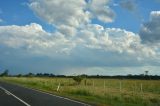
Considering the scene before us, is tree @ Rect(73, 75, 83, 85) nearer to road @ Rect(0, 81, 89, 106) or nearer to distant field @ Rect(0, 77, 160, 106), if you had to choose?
distant field @ Rect(0, 77, 160, 106)

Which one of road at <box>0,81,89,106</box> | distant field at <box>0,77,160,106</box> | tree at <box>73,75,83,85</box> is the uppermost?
tree at <box>73,75,83,85</box>

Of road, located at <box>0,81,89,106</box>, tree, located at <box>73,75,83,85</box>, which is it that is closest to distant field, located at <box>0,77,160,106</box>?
road, located at <box>0,81,89,106</box>

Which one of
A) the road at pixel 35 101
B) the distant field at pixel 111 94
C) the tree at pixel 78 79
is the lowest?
the road at pixel 35 101

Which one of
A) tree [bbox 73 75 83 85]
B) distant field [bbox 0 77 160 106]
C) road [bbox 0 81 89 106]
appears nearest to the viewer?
road [bbox 0 81 89 106]

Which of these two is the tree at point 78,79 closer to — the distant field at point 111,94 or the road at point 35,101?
the distant field at point 111,94

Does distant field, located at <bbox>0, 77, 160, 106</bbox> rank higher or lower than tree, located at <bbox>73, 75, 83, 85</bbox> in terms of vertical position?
lower

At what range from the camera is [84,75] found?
243 feet

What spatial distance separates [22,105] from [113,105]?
212 inches

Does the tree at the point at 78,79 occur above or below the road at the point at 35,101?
above

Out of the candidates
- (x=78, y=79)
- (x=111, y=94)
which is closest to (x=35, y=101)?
(x=111, y=94)

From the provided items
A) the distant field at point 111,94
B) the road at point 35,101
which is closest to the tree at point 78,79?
the distant field at point 111,94

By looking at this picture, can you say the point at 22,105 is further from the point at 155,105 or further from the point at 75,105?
the point at 155,105

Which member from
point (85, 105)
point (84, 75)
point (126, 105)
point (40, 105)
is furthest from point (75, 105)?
point (84, 75)

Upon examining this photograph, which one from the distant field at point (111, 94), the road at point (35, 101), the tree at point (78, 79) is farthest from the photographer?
the tree at point (78, 79)
